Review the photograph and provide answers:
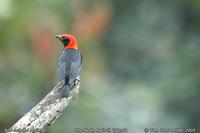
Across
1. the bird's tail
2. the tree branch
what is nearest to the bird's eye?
the bird's tail

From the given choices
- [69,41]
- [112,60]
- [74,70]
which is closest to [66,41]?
[69,41]

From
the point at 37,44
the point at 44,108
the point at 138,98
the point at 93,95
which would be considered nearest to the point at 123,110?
the point at 138,98

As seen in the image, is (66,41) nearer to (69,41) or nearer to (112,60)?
(69,41)

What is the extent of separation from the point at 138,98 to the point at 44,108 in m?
5.65

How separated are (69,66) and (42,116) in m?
1.81

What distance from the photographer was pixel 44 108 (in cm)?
744

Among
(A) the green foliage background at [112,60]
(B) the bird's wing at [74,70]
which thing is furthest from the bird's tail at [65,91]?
(A) the green foliage background at [112,60]

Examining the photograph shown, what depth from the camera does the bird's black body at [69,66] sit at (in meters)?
8.70

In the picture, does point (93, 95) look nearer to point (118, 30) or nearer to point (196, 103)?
point (196, 103)

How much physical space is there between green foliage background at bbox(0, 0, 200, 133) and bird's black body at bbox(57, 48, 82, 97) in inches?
38.5

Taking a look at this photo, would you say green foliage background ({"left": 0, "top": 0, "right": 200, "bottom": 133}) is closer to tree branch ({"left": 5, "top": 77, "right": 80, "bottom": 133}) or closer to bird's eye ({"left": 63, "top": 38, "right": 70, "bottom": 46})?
bird's eye ({"left": 63, "top": 38, "right": 70, "bottom": 46})

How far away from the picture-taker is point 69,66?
909cm

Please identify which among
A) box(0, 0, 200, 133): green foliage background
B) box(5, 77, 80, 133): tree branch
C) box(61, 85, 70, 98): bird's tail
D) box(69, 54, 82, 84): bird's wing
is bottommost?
box(5, 77, 80, 133): tree branch

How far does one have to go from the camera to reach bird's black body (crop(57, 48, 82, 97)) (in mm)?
8703
